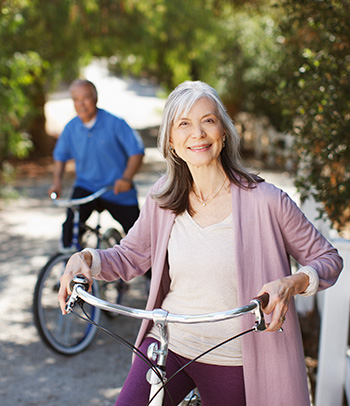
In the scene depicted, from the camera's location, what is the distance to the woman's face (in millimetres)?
2443

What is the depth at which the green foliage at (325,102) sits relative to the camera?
4227 mm

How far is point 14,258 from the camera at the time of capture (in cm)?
782

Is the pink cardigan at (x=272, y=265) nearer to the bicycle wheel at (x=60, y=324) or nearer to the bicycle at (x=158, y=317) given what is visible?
the bicycle at (x=158, y=317)

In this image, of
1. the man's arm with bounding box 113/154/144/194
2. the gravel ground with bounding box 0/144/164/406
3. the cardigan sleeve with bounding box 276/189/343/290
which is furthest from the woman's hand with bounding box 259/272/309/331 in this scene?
the man's arm with bounding box 113/154/144/194

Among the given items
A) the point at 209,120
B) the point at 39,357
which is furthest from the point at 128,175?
the point at 209,120

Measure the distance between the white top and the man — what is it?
8.95 feet

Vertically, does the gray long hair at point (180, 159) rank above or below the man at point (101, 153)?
below

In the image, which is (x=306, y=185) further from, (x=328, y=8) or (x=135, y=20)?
(x=135, y=20)

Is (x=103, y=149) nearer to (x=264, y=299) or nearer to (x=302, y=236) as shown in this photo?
(x=302, y=236)

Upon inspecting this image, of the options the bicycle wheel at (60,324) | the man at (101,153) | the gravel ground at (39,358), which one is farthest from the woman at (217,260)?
the man at (101,153)

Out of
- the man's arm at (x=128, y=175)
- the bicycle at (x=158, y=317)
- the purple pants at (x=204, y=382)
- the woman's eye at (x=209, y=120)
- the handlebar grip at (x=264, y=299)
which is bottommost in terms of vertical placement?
the purple pants at (x=204, y=382)

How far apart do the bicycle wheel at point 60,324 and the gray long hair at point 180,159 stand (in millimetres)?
2318

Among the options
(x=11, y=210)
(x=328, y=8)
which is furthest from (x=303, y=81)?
(x=11, y=210)

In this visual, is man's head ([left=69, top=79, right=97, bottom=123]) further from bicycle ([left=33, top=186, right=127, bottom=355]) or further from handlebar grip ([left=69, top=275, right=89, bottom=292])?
handlebar grip ([left=69, top=275, right=89, bottom=292])
